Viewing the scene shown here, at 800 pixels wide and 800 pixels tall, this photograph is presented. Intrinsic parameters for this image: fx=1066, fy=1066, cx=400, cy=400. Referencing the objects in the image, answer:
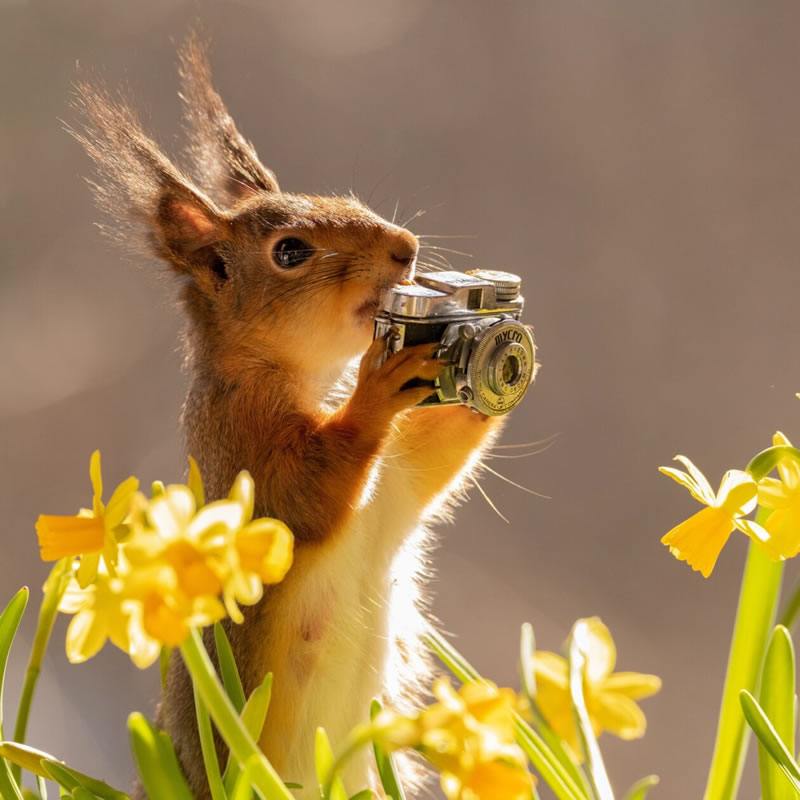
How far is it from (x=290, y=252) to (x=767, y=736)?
517 millimetres

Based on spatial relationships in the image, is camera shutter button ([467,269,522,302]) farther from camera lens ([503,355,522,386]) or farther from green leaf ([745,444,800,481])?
green leaf ([745,444,800,481])

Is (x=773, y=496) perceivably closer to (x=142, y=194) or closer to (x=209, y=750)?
(x=209, y=750)

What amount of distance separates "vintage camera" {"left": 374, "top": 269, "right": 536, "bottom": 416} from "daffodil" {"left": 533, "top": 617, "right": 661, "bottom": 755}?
0.50 ft

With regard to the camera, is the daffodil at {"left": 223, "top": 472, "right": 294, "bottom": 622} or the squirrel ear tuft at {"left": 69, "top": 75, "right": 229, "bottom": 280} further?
the squirrel ear tuft at {"left": 69, "top": 75, "right": 229, "bottom": 280}

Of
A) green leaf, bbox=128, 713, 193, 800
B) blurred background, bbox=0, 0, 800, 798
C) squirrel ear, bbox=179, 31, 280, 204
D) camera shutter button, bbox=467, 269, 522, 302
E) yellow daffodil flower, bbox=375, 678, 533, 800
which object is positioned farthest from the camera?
blurred background, bbox=0, 0, 800, 798

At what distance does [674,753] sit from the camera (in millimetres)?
1660

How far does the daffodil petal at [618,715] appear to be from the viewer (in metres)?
0.47

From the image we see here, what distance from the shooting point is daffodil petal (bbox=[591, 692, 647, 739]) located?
0.47 metres

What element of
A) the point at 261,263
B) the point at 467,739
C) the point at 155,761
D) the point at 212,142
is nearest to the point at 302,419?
the point at 261,263

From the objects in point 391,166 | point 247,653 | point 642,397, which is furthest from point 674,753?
point 247,653

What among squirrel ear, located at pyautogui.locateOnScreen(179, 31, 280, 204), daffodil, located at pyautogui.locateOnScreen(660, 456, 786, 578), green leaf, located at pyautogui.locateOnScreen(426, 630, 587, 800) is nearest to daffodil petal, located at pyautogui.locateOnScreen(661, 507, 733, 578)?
daffodil, located at pyautogui.locateOnScreen(660, 456, 786, 578)

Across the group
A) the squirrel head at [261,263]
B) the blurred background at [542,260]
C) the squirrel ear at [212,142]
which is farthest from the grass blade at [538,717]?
the blurred background at [542,260]

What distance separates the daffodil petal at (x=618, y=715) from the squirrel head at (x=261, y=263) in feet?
1.30

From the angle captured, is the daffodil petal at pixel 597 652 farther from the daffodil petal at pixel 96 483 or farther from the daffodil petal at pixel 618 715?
the daffodil petal at pixel 96 483
